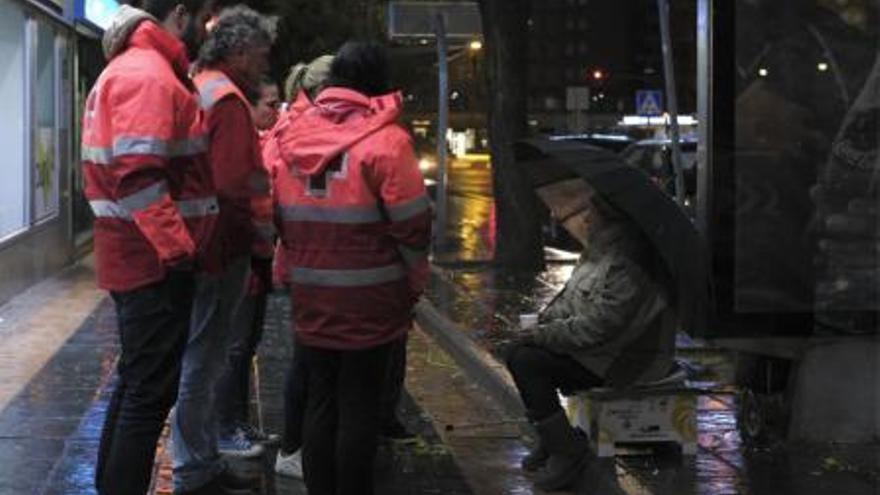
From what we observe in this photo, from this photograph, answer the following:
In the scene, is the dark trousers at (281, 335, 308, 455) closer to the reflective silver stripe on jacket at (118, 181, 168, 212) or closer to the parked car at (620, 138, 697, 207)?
the reflective silver stripe on jacket at (118, 181, 168, 212)

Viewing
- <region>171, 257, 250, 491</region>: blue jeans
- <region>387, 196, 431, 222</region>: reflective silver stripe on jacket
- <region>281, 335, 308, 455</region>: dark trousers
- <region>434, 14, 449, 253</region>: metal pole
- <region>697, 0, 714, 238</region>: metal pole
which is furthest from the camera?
<region>434, 14, 449, 253</region>: metal pole

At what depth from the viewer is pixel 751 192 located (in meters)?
5.76

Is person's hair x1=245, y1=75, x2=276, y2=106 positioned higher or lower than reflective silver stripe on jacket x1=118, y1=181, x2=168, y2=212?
higher

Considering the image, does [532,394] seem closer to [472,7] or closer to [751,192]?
[751,192]

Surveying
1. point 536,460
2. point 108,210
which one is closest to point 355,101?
point 108,210

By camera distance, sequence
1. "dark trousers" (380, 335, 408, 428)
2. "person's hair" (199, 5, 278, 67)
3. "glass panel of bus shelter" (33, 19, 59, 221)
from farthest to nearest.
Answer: "glass panel of bus shelter" (33, 19, 59, 221)
"dark trousers" (380, 335, 408, 428)
"person's hair" (199, 5, 278, 67)

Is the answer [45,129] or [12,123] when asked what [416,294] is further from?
Result: [45,129]

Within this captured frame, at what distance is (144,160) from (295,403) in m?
1.61

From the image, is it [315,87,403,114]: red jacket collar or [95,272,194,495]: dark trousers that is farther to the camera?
[315,87,403,114]: red jacket collar

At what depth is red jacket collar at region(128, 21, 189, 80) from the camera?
4.29 meters

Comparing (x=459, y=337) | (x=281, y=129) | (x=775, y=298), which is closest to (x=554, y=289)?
(x=459, y=337)

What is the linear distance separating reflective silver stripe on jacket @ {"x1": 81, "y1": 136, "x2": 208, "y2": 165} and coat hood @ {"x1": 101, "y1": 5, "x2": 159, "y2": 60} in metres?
0.36

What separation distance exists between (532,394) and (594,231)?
76cm

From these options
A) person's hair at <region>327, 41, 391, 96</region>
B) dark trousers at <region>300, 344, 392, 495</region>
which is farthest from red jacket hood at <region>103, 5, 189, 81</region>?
dark trousers at <region>300, 344, 392, 495</region>
